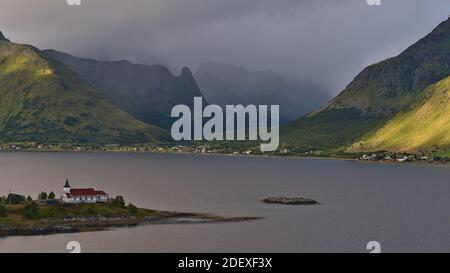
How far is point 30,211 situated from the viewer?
141625 millimetres

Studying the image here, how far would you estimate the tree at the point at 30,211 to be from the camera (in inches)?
5527

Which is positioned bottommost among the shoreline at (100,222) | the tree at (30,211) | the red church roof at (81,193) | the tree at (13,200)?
the shoreline at (100,222)

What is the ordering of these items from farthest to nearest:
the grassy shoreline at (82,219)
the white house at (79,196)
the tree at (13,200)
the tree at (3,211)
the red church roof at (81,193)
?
the red church roof at (81,193) → the white house at (79,196) → the tree at (13,200) → the tree at (3,211) → the grassy shoreline at (82,219)

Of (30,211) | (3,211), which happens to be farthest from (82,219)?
(3,211)

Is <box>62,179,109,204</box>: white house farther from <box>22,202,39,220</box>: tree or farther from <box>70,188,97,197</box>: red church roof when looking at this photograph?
<box>22,202,39,220</box>: tree

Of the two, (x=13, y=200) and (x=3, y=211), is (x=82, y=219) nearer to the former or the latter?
(x=3, y=211)

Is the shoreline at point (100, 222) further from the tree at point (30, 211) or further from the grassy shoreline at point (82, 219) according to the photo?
the tree at point (30, 211)

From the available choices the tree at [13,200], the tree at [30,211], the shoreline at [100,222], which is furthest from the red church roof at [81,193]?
the tree at [13,200]

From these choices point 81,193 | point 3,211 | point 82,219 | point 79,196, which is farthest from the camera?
point 81,193

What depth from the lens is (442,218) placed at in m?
178

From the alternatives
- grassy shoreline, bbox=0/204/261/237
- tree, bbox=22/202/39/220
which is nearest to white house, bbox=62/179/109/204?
grassy shoreline, bbox=0/204/261/237

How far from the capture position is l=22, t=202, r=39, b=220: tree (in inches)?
5527
